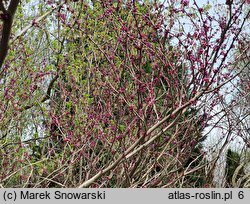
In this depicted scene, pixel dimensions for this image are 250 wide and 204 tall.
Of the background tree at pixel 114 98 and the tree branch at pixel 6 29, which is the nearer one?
the tree branch at pixel 6 29

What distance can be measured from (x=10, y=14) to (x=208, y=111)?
3.02 meters

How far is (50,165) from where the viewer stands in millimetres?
6730

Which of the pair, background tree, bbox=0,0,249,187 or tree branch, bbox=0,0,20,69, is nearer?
tree branch, bbox=0,0,20,69

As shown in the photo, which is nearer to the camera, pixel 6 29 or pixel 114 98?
pixel 6 29

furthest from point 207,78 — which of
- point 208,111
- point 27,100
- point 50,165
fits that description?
point 27,100

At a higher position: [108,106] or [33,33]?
[33,33]

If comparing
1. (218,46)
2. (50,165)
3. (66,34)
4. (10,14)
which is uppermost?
(66,34)
